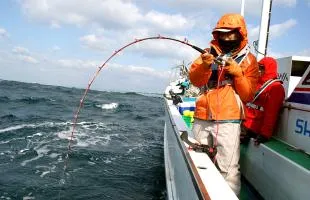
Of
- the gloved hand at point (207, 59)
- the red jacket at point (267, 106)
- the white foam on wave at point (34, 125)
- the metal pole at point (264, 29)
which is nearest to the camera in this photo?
the gloved hand at point (207, 59)

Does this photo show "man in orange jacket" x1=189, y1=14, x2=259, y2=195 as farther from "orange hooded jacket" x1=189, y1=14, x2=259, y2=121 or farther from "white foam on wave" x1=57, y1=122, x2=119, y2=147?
"white foam on wave" x1=57, y1=122, x2=119, y2=147

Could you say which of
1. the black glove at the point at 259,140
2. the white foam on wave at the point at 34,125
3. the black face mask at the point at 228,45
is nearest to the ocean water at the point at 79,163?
the white foam on wave at the point at 34,125

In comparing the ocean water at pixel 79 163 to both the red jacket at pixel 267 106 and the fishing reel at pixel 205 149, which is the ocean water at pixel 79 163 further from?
the fishing reel at pixel 205 149

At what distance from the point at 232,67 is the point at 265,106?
3.95ft

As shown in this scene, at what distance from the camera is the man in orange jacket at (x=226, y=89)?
3.30 metres

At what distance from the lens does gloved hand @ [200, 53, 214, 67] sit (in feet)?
10.2

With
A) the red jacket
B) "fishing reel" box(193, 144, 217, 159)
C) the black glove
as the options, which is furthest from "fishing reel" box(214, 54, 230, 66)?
the black glove

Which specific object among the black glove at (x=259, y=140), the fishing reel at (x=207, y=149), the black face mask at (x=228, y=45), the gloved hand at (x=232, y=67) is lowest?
the fishing reel at (x=207, y=149)

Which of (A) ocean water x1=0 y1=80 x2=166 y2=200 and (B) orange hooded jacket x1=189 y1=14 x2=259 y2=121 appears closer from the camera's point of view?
(B) orange hooded jacket x1=189 y1=14 x2=259 y2=121

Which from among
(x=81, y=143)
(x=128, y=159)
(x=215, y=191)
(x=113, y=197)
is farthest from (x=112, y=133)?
(x=215, y=191)

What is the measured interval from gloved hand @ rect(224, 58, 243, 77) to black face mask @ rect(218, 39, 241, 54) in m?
0.34

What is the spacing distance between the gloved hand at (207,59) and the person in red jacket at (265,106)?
4.08ft

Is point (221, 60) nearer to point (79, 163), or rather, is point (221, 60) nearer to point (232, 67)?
point (232, 67)

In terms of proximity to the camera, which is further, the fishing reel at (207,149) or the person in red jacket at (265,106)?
the person in red jacket at (265,106)
